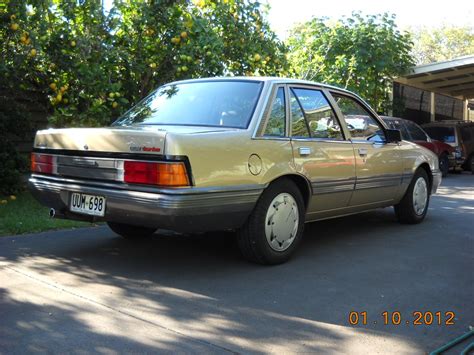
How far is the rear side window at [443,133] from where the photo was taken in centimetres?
1603

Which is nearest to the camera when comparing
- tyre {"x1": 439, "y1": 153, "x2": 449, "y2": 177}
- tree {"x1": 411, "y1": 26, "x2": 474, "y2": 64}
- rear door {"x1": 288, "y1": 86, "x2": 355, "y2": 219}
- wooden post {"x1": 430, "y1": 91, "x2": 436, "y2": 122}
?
rear door {"x1": 288, "y1": 86, "x2": 355, "y2": 219}

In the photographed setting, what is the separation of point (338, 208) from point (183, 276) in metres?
1.92

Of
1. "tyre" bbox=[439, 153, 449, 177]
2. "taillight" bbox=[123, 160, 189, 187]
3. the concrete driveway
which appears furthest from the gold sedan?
"tyre" bbox=[439, 153, 449, 177]

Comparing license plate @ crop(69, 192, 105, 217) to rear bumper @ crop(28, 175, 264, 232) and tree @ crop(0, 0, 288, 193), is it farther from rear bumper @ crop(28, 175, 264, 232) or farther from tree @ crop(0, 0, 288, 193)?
tree @ crop(0, 0, 288, 193)

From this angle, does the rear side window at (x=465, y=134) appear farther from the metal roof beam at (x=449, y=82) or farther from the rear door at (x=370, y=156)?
the rear door at (x=370, y=156)

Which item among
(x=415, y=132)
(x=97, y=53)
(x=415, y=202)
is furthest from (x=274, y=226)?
(x=415, y=132)

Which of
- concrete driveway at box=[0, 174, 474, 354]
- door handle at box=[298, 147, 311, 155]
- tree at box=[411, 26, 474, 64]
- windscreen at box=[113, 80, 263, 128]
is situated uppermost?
tree at box=[411, 26, 474, 64]

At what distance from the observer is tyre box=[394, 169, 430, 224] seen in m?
6.62

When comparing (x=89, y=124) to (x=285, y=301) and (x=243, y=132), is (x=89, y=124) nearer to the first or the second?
(x=243, y=132)

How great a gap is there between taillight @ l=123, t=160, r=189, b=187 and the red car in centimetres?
931

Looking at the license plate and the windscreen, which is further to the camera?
the windscreen

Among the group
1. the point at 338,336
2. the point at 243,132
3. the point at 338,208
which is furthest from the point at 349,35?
the point at 338,336

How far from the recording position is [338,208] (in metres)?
5.43

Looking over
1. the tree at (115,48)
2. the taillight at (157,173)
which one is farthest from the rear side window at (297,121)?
the tree at (115,48)
